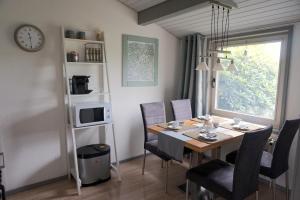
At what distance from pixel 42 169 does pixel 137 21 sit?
238 centimetres

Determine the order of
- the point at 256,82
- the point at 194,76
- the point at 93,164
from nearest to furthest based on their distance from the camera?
the point at 93,164
the point at 256,82
the point at 194,76

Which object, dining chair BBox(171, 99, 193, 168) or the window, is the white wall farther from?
the window

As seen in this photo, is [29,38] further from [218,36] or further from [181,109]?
[218,36]

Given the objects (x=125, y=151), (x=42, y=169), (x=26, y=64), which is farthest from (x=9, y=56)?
(x=125, y=151)

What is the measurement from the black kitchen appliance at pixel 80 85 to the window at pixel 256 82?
6.83 ft

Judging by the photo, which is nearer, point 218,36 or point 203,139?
point 203,139

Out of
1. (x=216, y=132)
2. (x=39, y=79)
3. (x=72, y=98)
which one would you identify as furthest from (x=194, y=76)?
(x=39, y=79)

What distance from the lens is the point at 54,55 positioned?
2.59 meters

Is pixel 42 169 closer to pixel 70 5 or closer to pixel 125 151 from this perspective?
pixel 125 151

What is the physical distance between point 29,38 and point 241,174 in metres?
2.54

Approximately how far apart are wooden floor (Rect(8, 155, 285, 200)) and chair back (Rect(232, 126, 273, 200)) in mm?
834

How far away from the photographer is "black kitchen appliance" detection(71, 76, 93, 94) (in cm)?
259

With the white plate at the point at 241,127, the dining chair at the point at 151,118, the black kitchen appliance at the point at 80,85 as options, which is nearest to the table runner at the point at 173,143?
the dining chair at the point at 151,118

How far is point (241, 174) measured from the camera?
1.72 metres
